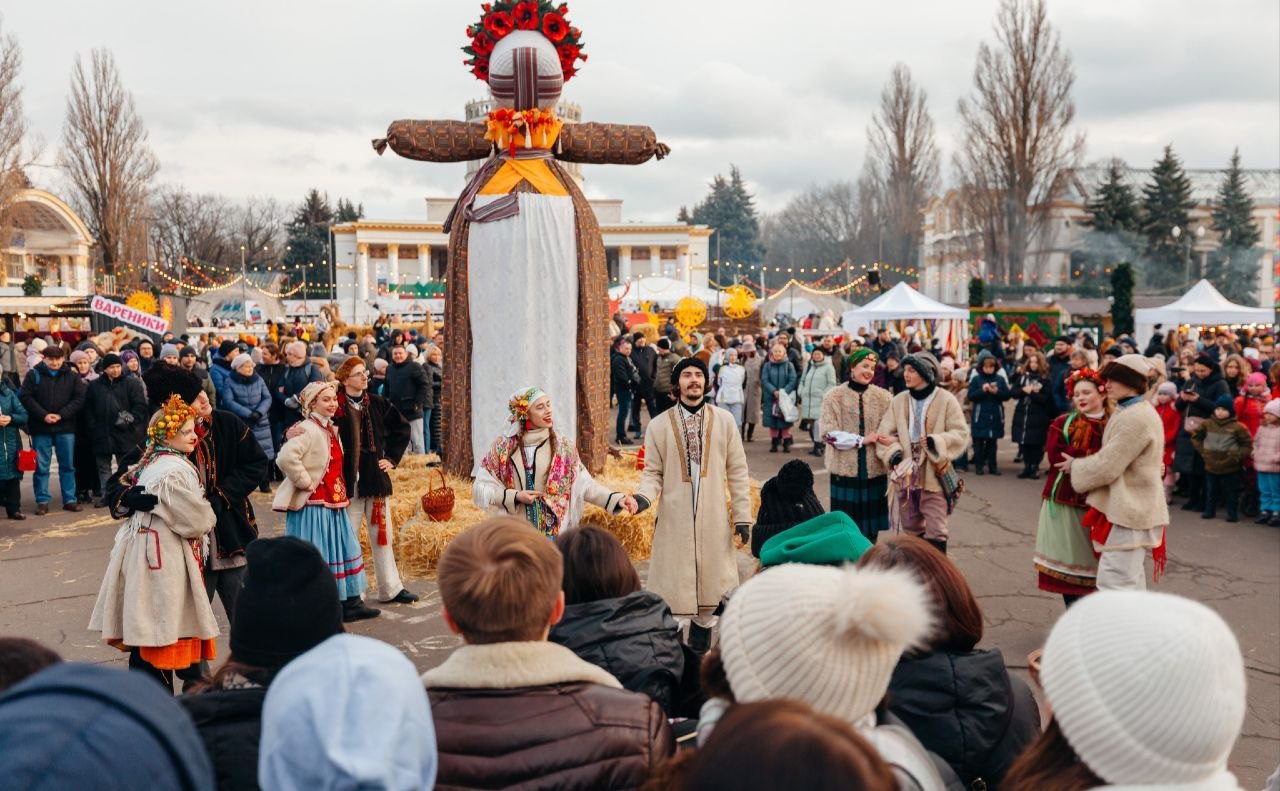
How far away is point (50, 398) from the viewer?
10.4 metres

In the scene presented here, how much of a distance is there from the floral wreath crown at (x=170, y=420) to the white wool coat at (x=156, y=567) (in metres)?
0.12

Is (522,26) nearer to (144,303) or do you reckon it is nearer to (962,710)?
(962,710)

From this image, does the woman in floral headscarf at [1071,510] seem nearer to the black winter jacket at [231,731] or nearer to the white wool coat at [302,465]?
the white wool coat at [302,465]

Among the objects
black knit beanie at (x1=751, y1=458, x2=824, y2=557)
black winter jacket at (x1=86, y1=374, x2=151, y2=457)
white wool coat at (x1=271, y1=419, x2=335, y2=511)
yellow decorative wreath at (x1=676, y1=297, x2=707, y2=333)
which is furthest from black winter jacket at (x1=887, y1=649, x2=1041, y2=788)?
yellow decorative wreath at (x1=676, y1=297, x2=707, y2=333)

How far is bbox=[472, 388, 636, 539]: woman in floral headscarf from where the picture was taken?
557 centimetres

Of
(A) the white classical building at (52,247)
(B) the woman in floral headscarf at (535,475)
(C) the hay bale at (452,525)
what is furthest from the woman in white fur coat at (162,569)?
(A) the white classical building at (52,247)

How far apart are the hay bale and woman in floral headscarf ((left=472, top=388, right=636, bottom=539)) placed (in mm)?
1414

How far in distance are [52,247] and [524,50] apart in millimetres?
44137

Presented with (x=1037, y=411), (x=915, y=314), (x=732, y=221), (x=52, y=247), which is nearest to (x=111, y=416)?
(x=1037, y=411)

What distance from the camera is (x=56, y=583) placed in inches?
304

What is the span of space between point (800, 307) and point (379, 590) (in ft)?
132

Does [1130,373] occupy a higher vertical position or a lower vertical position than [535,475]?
higher

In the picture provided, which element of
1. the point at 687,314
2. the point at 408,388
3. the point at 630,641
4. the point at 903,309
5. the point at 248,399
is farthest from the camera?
the point at 687,314

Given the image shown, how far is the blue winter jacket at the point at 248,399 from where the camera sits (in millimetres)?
10906
